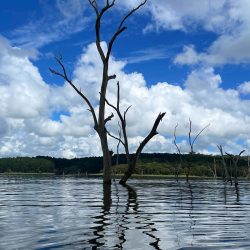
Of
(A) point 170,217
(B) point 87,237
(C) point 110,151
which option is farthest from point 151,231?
(C) point 110,151

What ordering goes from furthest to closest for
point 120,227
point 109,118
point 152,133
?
1. point 109,118
2. point 152,133
3. point 120,227

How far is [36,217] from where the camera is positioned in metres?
13.0

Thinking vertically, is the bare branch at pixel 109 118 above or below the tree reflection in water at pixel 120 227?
above

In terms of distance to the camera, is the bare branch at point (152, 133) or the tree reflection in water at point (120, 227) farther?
the bare branch at point (152, 133)

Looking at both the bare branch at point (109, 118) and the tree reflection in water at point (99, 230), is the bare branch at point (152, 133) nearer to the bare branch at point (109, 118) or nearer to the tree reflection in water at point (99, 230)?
the bare branch at point (109, 118)

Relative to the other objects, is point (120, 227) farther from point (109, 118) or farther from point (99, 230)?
point (109, 118)

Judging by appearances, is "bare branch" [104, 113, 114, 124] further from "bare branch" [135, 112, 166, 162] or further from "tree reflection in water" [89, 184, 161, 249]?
"tree reflection in water" [89, 184, 161, 249]

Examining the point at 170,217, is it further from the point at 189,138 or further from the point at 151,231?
the point at 189,138

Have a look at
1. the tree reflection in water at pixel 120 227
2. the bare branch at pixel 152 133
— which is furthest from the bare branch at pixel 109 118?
the tree reflection in water at pixel 120 227

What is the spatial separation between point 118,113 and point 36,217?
25924 mm

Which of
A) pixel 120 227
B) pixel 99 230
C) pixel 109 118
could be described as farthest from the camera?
pixel 109 118

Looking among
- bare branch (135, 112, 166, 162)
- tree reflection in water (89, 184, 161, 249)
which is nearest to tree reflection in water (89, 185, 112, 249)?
tree reflection in water (89, 184, 161, 249)

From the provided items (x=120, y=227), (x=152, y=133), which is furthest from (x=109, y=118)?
(x=120, y=227)

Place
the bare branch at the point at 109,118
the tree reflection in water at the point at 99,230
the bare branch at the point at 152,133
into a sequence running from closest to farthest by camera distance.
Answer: the tree reflection in water at the point at 99,230
the bare branch at the point at 152,133
the bare branch at the point at 109,118
